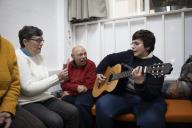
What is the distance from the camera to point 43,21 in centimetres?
314

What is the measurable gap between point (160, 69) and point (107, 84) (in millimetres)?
638

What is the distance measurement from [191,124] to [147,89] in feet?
1.47

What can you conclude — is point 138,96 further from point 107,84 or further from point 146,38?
point 146,38

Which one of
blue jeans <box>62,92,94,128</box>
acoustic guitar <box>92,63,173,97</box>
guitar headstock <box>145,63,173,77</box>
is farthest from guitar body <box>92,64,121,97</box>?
guitar headstock <box>145,63,173,77</box>

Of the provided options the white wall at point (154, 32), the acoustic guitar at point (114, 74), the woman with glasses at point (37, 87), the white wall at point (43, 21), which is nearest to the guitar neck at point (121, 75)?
the acoustic guitar at point (114, 74)

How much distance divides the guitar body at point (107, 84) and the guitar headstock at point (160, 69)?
0.41 m

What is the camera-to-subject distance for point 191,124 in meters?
2.05

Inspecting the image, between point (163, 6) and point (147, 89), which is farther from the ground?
point (163, 6)

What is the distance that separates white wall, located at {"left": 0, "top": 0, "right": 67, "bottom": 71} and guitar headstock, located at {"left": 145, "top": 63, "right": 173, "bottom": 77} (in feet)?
4.84

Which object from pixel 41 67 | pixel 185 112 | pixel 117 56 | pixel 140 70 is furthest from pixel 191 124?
pixel 41 67

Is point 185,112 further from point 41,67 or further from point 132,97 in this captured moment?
point 41,67

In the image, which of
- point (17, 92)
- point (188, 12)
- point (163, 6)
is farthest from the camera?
point (163, 6)

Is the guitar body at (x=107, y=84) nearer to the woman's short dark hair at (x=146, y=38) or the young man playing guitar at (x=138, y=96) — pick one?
the young man playing guitar at (x=138, y=96)

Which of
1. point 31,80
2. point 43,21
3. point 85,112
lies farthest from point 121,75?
point 43,21
